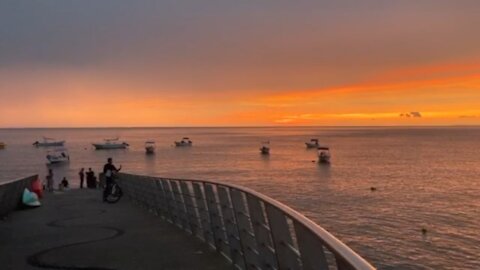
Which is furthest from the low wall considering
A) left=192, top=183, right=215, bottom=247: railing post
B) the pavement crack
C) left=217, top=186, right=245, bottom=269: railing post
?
left=217, top=186, right=245, bottom=269: railing post

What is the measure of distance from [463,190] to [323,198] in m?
15.9

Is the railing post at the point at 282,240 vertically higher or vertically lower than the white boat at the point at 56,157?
higher

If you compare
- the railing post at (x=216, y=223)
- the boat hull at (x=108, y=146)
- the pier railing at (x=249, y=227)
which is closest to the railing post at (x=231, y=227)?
the pier railing at (x=249, y=227)

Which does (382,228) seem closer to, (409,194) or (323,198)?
(323,198)

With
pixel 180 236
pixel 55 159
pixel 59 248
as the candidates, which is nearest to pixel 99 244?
pixel 59 248

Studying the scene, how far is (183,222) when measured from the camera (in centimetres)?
1179

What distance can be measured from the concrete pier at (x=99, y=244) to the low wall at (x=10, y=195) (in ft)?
1.01

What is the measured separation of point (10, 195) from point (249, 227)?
34.7 ft

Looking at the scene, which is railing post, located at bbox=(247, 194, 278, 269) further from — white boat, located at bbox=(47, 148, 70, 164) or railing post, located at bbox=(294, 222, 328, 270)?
white boat, located at bbox=(47, 148, 70, 164)

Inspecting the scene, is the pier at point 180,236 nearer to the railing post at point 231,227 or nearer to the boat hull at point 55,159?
the railing post at point 231,227

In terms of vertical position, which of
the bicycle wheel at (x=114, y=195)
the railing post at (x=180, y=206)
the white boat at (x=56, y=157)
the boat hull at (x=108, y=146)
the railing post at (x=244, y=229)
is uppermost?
the railing post at (x=244, y=229)

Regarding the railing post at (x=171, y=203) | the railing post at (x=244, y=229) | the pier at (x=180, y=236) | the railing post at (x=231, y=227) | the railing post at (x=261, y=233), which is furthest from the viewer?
the railing post at (x=171, y=203)

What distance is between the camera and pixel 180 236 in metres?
10.9

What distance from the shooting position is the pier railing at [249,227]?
3.54 m
